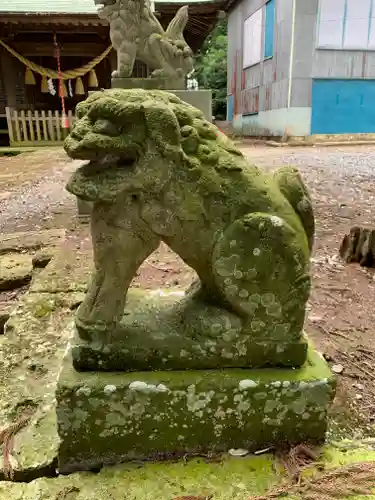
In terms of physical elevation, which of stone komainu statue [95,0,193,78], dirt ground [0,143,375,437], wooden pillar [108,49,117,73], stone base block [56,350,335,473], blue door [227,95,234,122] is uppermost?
wooden pillar [108,49,117,73]

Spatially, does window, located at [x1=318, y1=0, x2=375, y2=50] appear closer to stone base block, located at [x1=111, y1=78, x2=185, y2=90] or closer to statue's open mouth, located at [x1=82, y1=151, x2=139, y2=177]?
stone base block, located at [x1=111, y1=78, x2=185, y2=90]

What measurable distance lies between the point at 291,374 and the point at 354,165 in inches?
290

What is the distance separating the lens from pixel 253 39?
1526cm

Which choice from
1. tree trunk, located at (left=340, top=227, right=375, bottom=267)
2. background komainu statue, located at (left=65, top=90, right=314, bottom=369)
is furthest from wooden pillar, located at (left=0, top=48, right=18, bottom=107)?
background komainu statue, located at (left=65, top=90, right=314, bottom=369)

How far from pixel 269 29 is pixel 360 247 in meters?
12.3

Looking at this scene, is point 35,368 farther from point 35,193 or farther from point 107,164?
point 35,193

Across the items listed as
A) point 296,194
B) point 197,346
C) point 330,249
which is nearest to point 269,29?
point 330,249

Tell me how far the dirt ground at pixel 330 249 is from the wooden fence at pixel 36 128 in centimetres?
367

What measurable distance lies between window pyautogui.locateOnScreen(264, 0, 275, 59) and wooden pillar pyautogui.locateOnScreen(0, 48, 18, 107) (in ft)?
24.9

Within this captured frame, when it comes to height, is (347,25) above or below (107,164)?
→ above

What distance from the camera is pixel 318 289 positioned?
114 inches

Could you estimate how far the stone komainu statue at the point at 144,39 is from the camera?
6.91 meters

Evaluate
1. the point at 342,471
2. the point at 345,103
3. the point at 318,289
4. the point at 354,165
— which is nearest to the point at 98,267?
the point at 342,471

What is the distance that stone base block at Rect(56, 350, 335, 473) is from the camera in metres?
1.31
